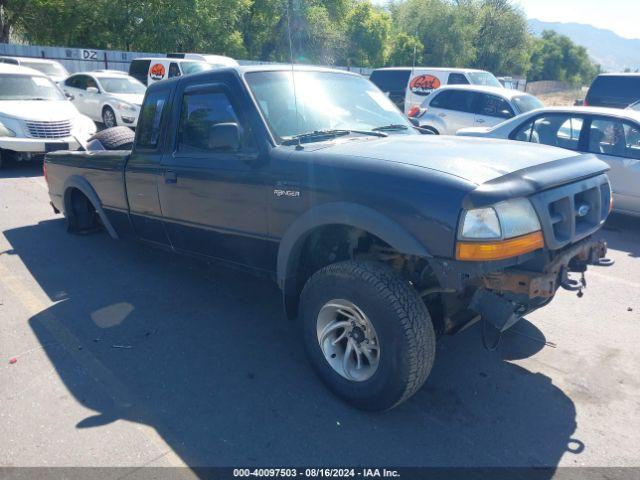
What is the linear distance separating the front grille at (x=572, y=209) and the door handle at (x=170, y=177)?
273cm

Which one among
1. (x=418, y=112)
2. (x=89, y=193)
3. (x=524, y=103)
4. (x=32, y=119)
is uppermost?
(x=524, y=103)

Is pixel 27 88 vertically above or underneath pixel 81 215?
above

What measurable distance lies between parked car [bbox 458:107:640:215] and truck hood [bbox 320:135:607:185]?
3.80 metres

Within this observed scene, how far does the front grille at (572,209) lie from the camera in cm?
271

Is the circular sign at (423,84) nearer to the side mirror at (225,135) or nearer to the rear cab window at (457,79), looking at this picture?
the rear cab window at (457,79)

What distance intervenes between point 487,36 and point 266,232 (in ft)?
168

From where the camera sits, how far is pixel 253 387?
325 cm

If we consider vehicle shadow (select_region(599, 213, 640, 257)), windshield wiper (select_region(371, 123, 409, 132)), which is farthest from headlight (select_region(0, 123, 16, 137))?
vehicle shadow (select_region(599, 213, 640, 257))

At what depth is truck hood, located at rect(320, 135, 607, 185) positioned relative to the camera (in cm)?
275

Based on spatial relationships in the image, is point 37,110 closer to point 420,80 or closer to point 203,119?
point 203,119

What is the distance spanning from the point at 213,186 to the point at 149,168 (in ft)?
3.14

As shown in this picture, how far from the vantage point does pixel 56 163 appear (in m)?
5.95

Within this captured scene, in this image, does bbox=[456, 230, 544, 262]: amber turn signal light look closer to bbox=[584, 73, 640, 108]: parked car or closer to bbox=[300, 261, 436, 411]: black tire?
bbox=[300, 261, 436, 411]: black tire

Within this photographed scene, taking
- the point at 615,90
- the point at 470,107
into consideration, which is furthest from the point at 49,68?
the point at 615,90
